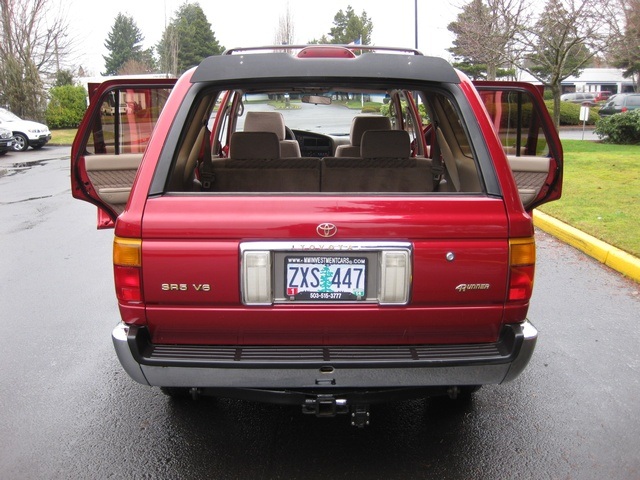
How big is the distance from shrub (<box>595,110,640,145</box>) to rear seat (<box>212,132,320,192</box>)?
55.0 feet

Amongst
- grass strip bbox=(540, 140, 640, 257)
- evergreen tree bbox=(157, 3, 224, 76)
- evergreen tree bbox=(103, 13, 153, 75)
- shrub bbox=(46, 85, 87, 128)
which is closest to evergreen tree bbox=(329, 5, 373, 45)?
evergreen tree bbox=(157, 3, 224, 76)

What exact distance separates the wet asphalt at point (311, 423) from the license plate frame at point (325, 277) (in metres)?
0.92

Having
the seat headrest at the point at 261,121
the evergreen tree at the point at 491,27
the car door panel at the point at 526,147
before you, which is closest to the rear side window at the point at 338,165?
the car door panel at the point at 526,147

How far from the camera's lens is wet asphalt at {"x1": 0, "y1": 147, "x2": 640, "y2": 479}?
10.0ft

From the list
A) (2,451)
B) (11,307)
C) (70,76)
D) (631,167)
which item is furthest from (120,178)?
(70,76)

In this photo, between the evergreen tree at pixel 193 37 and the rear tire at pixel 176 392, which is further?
the evergreen tree at pixel 193 37

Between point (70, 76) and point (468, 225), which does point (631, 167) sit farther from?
point (70, 76)

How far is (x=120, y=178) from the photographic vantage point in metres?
4.66

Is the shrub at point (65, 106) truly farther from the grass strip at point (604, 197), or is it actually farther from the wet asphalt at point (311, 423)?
the wet asphalt at point (311, 423)

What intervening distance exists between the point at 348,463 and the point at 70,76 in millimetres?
37303

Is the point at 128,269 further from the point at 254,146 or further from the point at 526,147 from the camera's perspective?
the point at 526,147

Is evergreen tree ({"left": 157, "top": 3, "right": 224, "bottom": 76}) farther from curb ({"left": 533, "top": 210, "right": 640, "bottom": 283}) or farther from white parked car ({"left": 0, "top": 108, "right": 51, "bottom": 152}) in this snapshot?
curb ({"left": 533, "top": 210, "right": 640, "bottom": 283})

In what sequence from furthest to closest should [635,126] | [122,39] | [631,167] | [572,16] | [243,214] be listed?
[122,39] → [635,126] → [572,16] → [631,167] → [243,214]

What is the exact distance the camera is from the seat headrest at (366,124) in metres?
5.90
